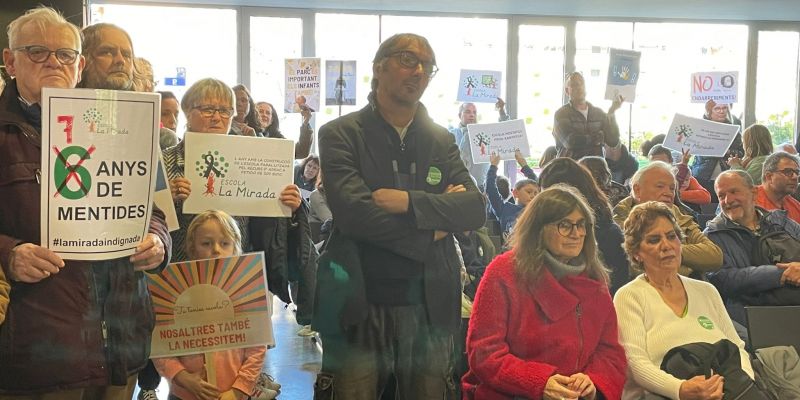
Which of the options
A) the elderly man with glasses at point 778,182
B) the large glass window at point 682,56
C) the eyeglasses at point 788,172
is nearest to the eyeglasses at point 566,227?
the elderly man with glasses at point 778,182

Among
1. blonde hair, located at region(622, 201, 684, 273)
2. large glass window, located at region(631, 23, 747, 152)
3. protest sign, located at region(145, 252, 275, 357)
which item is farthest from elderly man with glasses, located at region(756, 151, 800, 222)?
large glass window, located at region(631, 23, 747, 152)

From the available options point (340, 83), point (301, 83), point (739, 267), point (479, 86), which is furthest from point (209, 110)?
point (479, 86)

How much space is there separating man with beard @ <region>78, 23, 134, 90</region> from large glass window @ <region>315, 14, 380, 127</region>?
0.60 m

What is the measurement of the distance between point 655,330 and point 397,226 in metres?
1.11

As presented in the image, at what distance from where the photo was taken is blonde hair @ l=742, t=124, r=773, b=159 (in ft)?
17.8

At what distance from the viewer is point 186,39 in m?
4.53

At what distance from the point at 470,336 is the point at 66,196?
50.8 inches

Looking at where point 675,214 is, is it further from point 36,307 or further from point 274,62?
point 36,307

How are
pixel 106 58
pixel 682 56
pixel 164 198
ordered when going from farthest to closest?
pixel 682 56, pixel 164 198, pixel 106 58

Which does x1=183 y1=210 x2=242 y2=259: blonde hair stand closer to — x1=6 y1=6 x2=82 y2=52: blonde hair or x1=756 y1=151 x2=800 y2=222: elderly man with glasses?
x1=6 y1=6 x2=82 y2=52: blonde hair

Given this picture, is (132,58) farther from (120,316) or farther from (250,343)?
(250,343)

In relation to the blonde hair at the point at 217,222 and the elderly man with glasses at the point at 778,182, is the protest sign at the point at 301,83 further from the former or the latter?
the elderly man with glasses at the point at 778,182

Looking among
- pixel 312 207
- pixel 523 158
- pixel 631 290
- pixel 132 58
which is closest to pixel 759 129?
pixel 523 158

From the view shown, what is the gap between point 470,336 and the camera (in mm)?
2424
